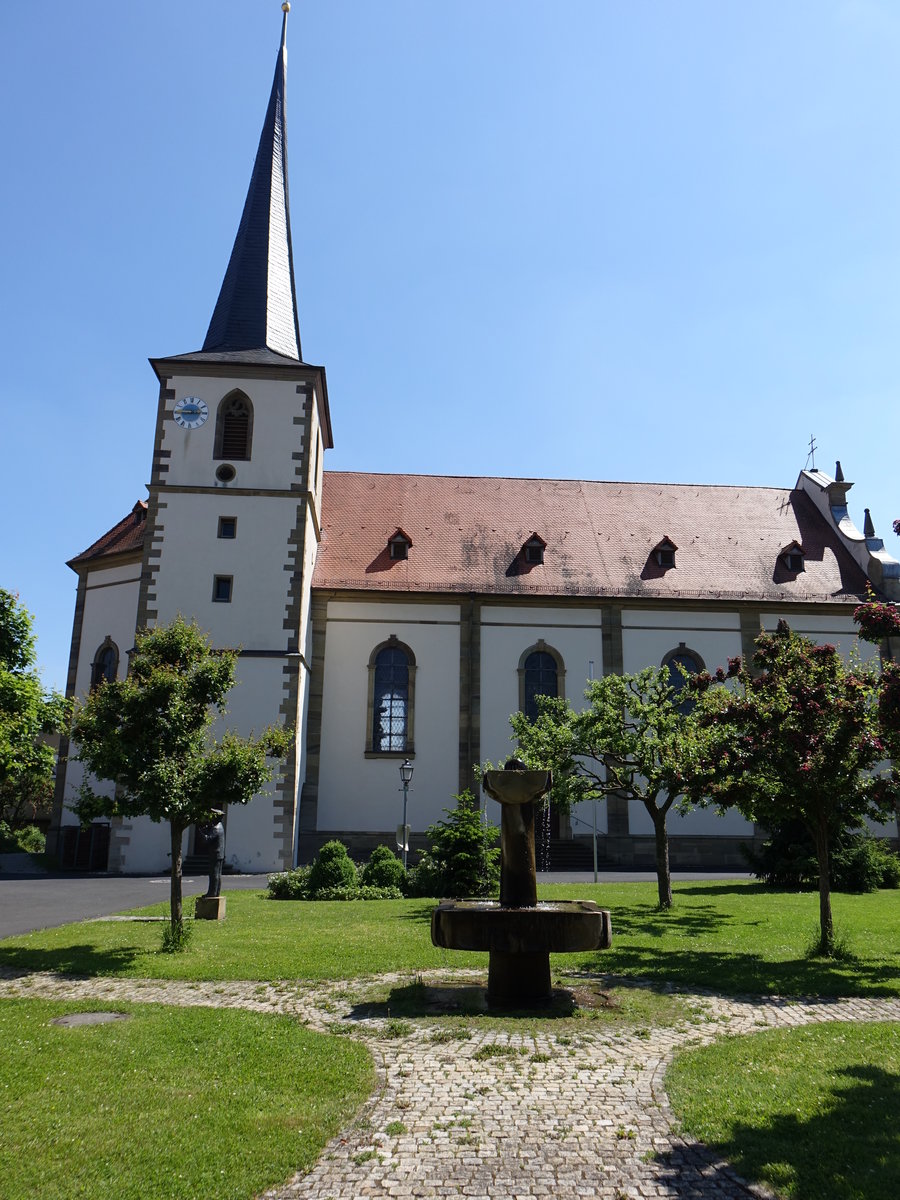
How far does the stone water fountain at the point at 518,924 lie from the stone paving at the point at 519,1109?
782 millimetres

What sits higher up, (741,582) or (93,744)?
(741,582)

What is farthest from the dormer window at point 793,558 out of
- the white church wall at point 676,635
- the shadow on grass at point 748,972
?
the shadow on grass at point 748,972

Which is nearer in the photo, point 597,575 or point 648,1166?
point 648,1166

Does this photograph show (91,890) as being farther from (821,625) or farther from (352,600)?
(821,625)

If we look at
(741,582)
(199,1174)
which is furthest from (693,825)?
(199,1174)

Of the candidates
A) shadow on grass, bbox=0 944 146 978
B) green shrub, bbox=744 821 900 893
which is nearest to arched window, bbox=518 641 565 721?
green shrub, bbox=744 821 900 893

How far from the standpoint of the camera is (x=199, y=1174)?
4.94 meters

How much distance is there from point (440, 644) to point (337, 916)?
51.5 feet

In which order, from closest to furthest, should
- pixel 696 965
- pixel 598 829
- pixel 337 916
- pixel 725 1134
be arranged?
pixel 725 1134 < pixel 696 965 < pixel 337 916 < pixel 598 829

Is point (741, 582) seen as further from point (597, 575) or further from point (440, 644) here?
point (440, 644)

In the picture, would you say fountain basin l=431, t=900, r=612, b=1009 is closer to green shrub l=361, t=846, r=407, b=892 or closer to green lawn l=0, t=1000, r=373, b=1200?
green lawn l=0, t=1000, r=373, b=1200

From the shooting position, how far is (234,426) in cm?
3044

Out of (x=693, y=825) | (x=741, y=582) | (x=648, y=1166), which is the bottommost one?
(x=648, y=1166)

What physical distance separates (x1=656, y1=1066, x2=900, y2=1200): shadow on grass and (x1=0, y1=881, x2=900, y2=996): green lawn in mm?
4240
